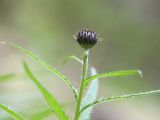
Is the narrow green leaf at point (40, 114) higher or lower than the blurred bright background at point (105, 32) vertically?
higher

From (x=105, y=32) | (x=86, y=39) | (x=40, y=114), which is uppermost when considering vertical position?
(x=86, y=39)

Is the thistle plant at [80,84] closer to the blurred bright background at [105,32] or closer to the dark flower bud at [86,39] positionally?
the dark flower bud at [86,39]

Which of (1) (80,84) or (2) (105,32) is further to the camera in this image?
(2) (105,32)

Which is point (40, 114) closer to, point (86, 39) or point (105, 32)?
point (86, 39)

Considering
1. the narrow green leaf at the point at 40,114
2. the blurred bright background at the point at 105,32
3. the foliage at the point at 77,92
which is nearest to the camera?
the foliage at the point at 77,92

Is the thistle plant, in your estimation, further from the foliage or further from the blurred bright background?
the blurred bright background

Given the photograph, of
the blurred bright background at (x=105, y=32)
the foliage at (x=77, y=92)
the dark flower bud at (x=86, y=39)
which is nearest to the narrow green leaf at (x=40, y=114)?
the foliage at (x=77, y=92)

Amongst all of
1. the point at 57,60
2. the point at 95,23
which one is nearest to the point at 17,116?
the point at 57,60

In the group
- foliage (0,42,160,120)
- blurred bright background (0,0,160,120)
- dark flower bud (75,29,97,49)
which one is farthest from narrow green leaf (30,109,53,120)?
blurred bright background (0,0,160,120)

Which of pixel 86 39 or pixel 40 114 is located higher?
pixel 86 39

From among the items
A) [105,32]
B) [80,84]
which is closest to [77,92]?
[80,84]
